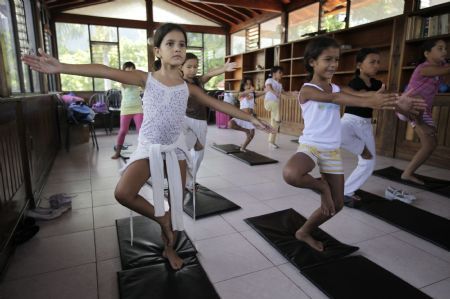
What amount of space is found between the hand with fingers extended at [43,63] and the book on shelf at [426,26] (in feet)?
15.8

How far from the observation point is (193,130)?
9.82 ft

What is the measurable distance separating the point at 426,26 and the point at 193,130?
3.89m


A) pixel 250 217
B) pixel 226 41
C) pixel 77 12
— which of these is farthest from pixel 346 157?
pixel 77 12

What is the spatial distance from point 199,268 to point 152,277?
0.28 metres

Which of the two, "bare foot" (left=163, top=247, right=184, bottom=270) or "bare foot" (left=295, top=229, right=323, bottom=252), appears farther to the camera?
"bare foot" (left=295, top=229, right=323, bottom=252)

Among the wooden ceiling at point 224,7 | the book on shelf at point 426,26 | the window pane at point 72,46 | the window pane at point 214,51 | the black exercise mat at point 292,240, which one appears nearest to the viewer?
the black exercise mat at point 292,240

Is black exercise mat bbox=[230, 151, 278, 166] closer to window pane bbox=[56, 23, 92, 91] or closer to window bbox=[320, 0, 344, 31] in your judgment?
window bbox=[320, 0, 344, 31]

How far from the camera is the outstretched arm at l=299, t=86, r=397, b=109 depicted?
1492mm

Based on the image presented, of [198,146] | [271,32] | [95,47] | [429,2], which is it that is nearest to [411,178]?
[198,146]

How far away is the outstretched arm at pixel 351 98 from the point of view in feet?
4.90

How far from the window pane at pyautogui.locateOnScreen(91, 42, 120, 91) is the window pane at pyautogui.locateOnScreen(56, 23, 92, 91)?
0.70ft

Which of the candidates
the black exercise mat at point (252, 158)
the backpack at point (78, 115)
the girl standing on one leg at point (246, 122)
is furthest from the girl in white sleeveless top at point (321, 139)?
the backpack at point (78, 115)

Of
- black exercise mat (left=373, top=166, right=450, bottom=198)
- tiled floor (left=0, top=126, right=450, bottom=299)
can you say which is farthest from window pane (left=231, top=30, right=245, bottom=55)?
tiled floor (left=0, top=126, right=450, bottom=299)

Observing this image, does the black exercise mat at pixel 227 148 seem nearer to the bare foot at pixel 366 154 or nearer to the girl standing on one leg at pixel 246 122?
the girl standing on one leg at pixel 246 122
